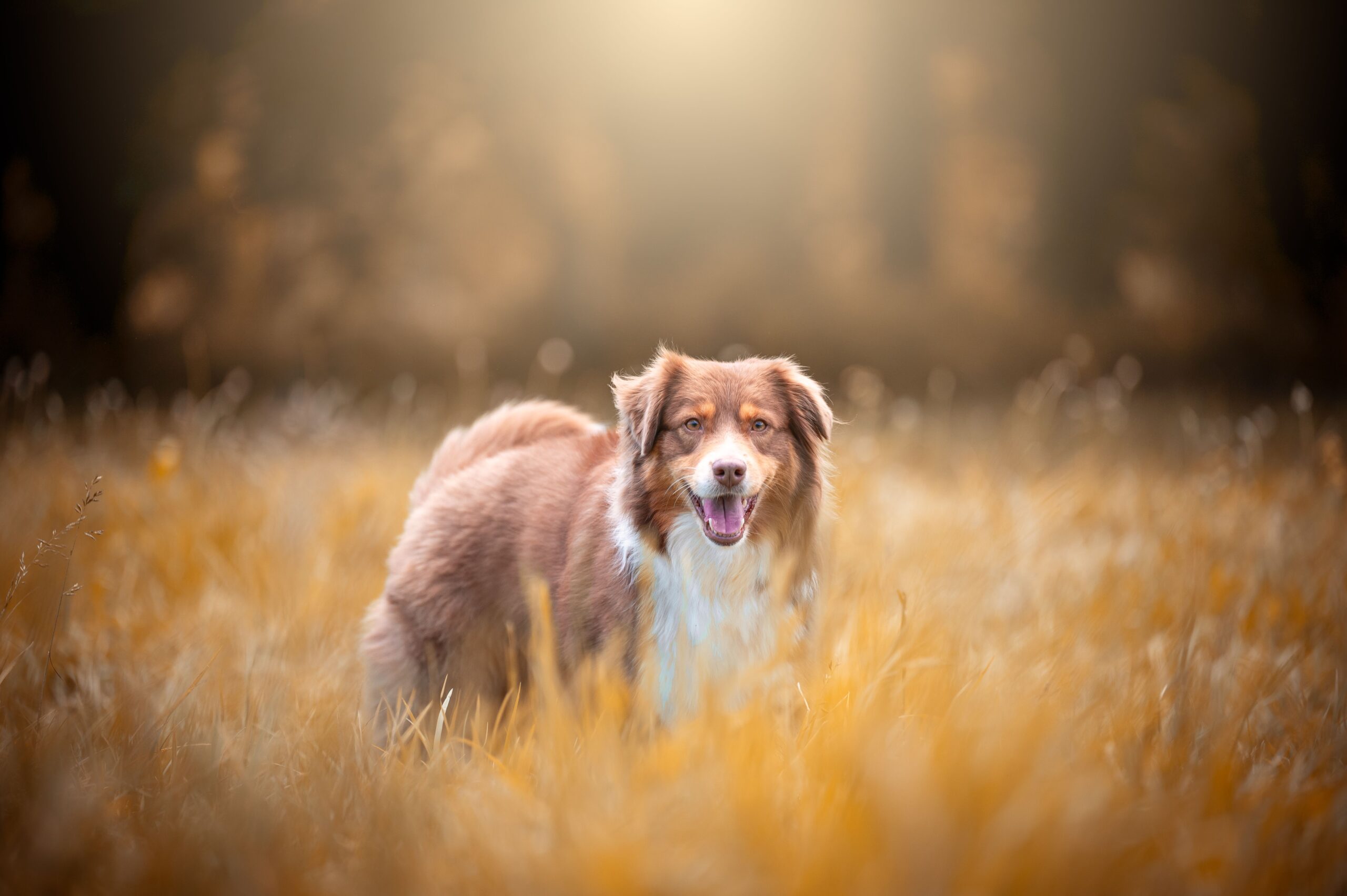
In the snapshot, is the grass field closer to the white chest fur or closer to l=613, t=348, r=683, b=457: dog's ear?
the white chest fur

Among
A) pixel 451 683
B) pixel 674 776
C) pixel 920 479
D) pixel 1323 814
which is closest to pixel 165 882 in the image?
pixel 674 776

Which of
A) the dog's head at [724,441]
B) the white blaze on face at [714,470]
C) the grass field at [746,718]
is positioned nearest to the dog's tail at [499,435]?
the dog's head at [724,441]

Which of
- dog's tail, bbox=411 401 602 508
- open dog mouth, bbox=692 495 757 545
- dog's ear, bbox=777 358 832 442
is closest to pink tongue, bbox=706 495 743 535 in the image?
open dog mouth, bbox=692 495 757 545

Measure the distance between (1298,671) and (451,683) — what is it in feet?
10.7

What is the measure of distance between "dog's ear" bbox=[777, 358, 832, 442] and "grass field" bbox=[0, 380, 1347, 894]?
21.7 inches

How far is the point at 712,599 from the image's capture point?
2.74m

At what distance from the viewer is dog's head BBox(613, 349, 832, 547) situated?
261 cm

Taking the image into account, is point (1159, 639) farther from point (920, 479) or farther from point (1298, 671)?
point (920, 479)

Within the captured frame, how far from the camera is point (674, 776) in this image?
1.64m

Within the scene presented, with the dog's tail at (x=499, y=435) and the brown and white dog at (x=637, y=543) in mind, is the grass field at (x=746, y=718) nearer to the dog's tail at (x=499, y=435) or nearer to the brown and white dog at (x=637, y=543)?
the brown and white dog at (x=637, y=543)

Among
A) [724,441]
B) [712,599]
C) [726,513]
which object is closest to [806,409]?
[724,441]

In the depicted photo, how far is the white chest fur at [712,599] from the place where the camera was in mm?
2633

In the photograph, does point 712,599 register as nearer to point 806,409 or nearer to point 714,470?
point 714,470

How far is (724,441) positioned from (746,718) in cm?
106
